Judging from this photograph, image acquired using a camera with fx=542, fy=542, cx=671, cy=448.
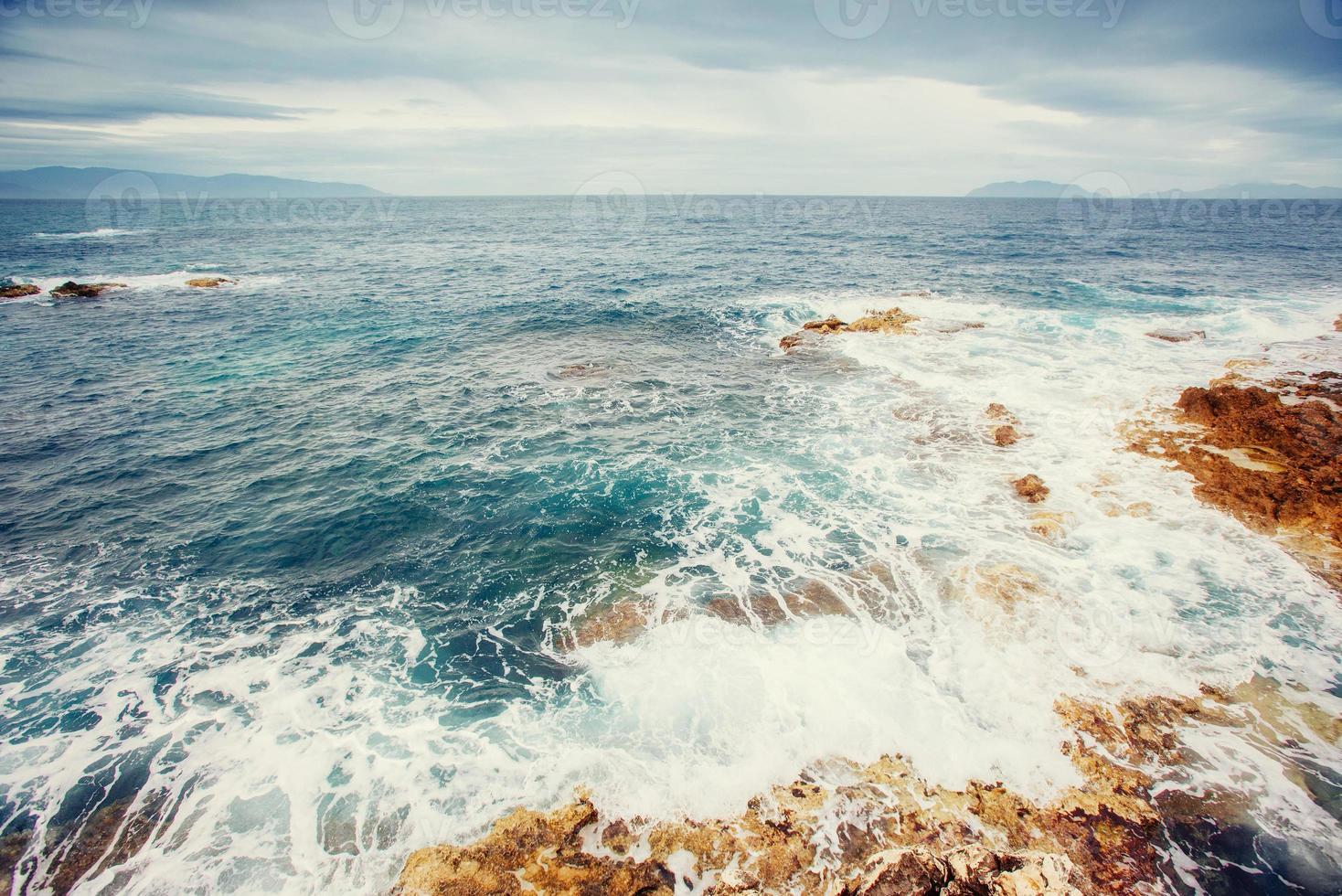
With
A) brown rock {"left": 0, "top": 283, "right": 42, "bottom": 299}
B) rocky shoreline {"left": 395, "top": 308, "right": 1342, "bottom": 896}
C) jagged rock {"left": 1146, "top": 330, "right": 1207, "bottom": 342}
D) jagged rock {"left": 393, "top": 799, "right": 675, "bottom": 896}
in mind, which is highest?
jagged rock {"left": 1146, "top": 330, "right": 1207, "bottom": 342}

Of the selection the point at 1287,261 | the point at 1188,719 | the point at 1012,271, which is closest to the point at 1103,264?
the point at 1012,271

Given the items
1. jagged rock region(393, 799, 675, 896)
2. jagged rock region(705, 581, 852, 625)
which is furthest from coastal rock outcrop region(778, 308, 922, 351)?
jagged rock region(393, 799, 675, 896)

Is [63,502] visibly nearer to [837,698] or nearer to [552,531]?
[552,531]

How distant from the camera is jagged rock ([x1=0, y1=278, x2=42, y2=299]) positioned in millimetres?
40031

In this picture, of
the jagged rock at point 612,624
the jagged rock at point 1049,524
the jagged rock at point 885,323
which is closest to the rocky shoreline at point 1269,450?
the jagged rock at point 1049,524

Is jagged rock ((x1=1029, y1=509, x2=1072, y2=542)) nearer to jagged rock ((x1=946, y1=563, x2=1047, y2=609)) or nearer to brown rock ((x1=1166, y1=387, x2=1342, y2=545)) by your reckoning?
jagged rock ((x1=946, y1=563, x2=1047, y2=609))

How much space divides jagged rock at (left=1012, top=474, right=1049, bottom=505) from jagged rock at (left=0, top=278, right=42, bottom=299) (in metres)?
64.4

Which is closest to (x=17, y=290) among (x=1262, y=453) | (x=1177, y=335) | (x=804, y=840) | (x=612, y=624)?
(x=612, y=624)

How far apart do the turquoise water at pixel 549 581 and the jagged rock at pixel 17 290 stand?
15.7m

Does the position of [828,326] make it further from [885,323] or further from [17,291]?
[17,291]

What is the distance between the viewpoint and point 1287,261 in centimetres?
5197

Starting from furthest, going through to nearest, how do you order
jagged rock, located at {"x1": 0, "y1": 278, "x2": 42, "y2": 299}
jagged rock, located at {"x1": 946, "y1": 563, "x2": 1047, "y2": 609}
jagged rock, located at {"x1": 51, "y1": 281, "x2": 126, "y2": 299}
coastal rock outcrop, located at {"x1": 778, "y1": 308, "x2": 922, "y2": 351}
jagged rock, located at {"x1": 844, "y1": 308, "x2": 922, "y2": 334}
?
jagged rock, located at {"x1": 51, "y1": 281, "x2": 126, "y2": 299}, jagged rock, located at {"x1": 0, "y1": 278, "x2": 42, "y2": 299}, jagged rock, located at {"x1": 844, "y1": 308, "x2": 922, "y2": 334}, coastal rock outcrop, located at {"x1": 778, "y1": 308, "x2": 922, "y2": 351}, jagged rock, located at {"x1": 946, "y1": 563, "x2": 1047, "y2": 609}

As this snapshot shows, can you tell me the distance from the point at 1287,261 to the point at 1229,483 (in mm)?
60121

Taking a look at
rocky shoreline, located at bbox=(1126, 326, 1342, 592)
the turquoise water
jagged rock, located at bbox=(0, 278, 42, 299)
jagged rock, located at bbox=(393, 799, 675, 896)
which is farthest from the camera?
jagged rock, located at bbox=(0, 278, 42, 299)
